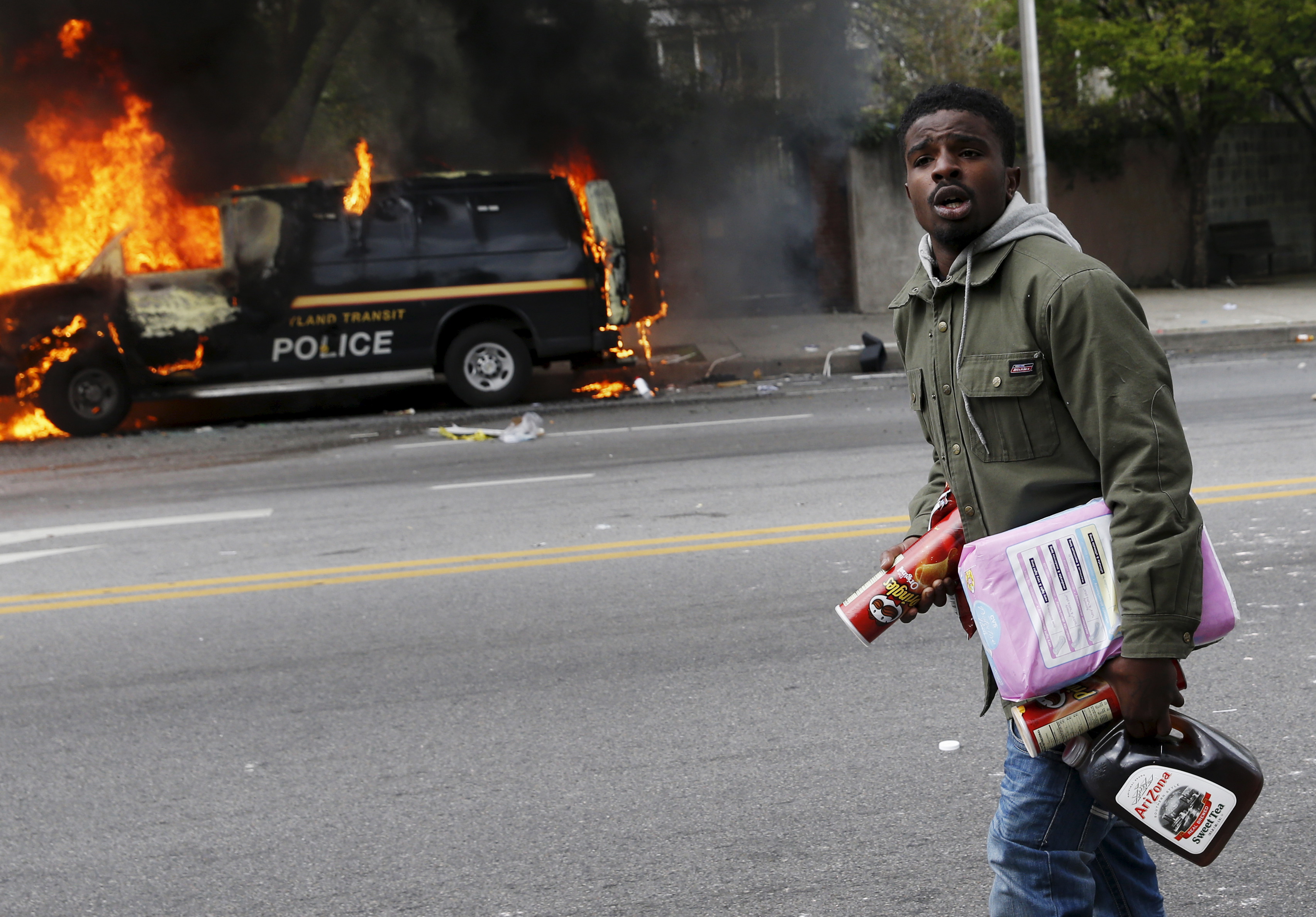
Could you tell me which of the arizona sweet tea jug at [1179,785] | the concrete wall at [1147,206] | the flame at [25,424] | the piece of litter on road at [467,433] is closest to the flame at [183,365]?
the flame at [25,424]

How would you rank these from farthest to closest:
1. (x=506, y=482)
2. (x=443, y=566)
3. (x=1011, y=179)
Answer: (x=506, y=482) → (x=443, y=566) → (x=1011, y=179)

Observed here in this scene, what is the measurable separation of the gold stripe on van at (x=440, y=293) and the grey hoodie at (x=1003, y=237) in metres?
10.5

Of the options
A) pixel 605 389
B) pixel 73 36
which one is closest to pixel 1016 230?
pixel 605 389

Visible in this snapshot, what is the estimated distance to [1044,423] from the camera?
7.05 feet

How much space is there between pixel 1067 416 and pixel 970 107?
0.54 metres

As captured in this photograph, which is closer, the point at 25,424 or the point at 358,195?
the point at 358,195

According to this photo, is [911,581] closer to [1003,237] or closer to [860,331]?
[1003,237]

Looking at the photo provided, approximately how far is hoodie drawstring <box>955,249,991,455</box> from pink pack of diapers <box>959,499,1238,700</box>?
0.59ft

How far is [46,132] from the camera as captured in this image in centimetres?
1452

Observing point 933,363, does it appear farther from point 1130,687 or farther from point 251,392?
point 251,392

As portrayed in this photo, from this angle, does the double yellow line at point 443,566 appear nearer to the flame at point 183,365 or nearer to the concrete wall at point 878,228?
the flame at point 183,365

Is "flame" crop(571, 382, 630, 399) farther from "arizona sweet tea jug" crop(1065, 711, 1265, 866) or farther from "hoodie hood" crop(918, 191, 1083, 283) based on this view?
"arizona sweet tea jug" crop(1065, 711, 1265, 866)

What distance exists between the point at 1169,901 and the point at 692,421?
8.24 m

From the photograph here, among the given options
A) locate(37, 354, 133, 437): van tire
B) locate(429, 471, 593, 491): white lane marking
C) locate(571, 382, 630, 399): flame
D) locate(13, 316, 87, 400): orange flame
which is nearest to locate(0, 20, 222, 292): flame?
locate(13, 316, 87, 400): orange flame
